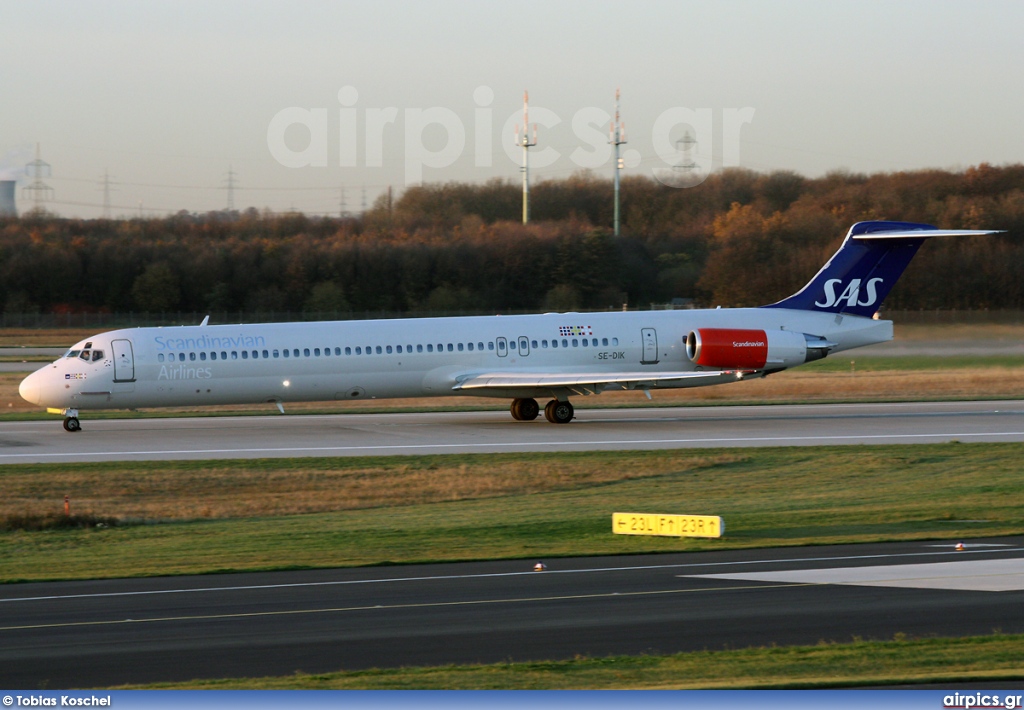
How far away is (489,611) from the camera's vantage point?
13.1m

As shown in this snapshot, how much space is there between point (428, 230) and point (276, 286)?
1695cm

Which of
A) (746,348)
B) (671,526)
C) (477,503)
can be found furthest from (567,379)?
(671,526)

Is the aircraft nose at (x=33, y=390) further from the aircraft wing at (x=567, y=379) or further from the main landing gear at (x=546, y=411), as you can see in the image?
the main landing gear at (x=546, y=411)

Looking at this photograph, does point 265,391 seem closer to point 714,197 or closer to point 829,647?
point 829,647

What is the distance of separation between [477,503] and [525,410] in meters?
12.3

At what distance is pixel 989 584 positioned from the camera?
14.1m

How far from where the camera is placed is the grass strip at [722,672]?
32.5 feet

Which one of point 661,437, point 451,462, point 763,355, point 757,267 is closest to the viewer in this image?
point 451,462

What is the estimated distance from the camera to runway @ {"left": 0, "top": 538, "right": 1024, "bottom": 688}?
438 inches

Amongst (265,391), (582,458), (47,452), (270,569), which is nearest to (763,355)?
(582,458)

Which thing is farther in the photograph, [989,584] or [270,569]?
[270,569]

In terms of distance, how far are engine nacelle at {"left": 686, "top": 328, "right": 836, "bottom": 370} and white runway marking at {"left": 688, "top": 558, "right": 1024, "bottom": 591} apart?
1881cm

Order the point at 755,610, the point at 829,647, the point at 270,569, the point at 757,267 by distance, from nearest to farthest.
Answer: the point at 829,647
the point at 755,610
the point at 270,569
the point at 757,267

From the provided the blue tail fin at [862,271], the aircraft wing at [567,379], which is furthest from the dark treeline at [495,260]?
the aircraft wing at [567,379]
